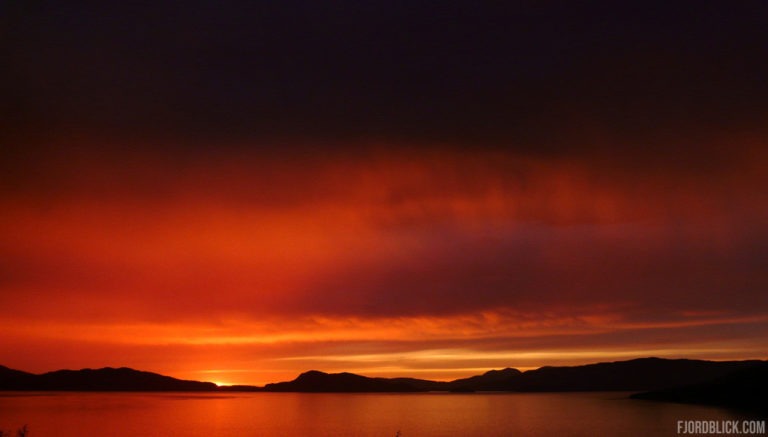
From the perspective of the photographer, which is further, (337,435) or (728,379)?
(728,379)

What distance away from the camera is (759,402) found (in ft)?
519

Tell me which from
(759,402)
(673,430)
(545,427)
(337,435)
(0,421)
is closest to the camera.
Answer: (337,435)

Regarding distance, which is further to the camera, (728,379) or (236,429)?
(728,379)

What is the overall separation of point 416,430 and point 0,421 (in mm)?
72890

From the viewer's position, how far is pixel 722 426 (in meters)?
97.7

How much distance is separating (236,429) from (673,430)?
69.0 m

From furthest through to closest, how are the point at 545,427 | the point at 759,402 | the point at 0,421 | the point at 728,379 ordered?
the point at 728,379 → the point at 759,402 → the point at 0,421 → the point at 545,427

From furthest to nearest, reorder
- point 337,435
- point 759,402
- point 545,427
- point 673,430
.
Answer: point 759,402 < point 545,427 < point 673,430 < point 337,435

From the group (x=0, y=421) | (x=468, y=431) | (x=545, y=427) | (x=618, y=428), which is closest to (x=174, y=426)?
(x=0, y=421)

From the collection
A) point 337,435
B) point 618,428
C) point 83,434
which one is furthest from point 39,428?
point 618,428

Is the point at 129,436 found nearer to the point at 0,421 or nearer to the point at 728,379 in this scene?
the point at 0,421

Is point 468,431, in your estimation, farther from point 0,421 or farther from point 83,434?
point 0,421

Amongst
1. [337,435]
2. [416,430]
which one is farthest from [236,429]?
[416,430]

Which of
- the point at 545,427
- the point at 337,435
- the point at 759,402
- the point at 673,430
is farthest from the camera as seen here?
the point at 759,402
